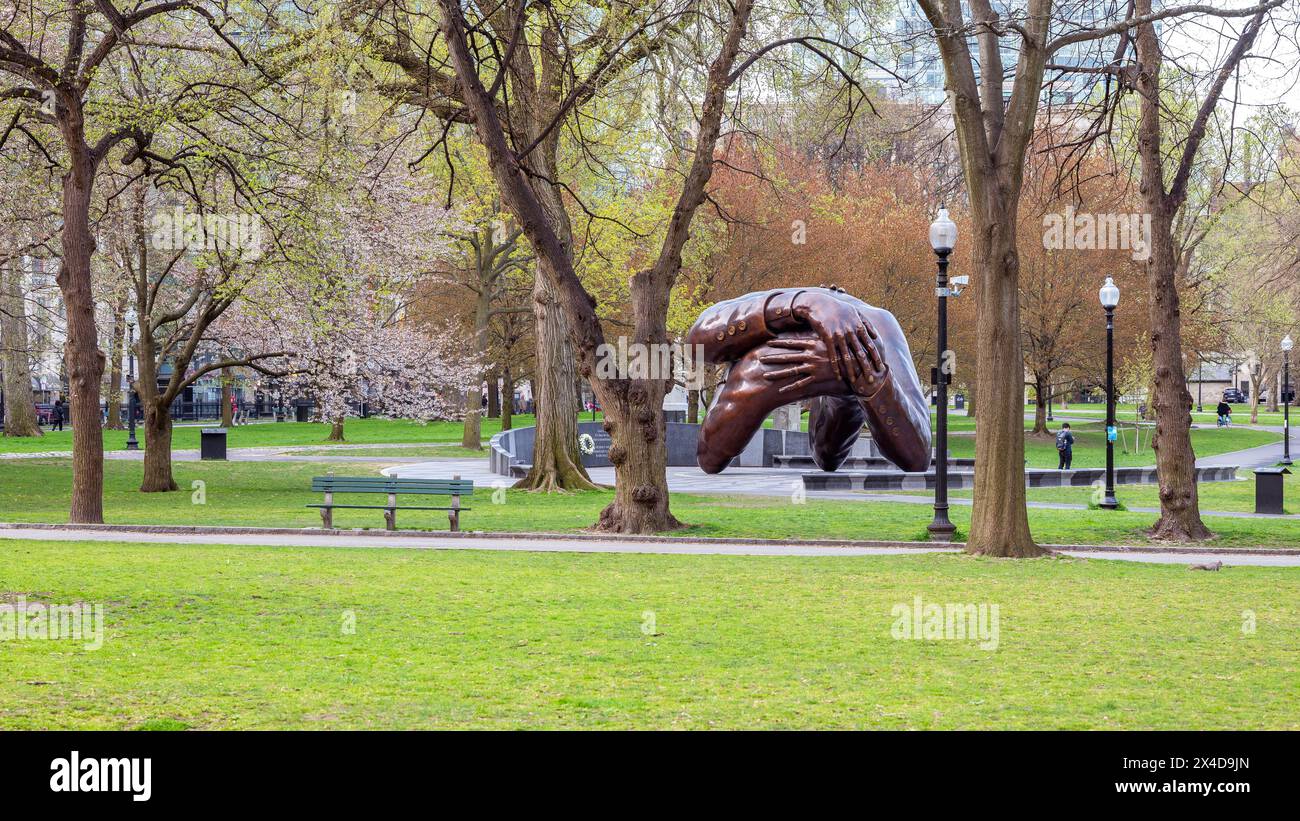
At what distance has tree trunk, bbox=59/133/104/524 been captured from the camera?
19.7m

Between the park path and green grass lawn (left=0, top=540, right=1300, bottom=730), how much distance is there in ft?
5.75

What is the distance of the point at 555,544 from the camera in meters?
18.3

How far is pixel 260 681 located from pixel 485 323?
38.2 m

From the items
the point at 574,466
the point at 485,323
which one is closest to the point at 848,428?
the point at 574,466

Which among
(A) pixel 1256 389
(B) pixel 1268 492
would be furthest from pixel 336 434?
(A) pixel 1256 389

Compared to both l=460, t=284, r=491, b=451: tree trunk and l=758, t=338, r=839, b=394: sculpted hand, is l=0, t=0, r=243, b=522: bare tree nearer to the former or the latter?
l=758, t=338, r=839, b=394: sculpted hand

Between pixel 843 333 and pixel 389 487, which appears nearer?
Result: pixel 389 487

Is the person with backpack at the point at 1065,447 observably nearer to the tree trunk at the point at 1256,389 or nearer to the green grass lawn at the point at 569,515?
the green grass lawn at the point at 569,515

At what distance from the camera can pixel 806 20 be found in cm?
2216

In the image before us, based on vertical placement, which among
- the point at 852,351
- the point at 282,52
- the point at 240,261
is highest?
the point at 282,52

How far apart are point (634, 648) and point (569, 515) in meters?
13.5

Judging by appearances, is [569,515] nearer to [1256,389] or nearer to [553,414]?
[553,414]

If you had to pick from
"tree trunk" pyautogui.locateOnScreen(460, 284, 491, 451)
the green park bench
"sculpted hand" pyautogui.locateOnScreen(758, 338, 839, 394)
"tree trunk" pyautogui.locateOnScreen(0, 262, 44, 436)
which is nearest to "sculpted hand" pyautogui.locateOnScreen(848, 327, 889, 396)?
"sculpted hand" pyautogui.locateOnScreen(758, 338, 839, 394)
